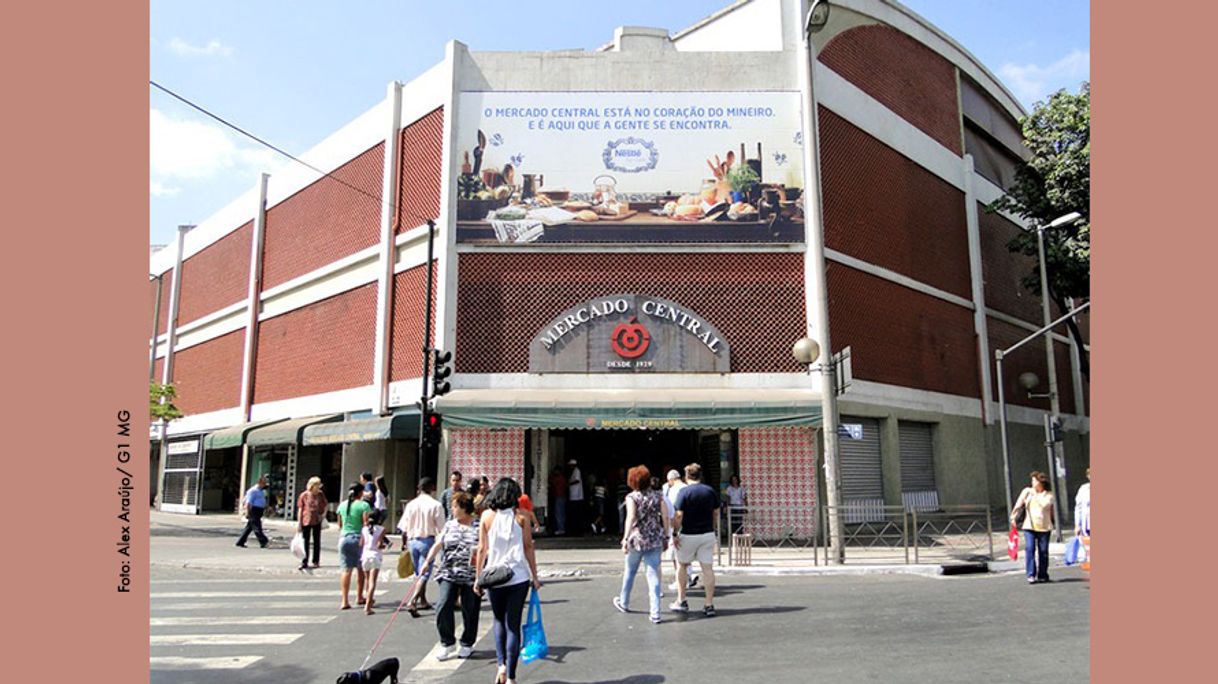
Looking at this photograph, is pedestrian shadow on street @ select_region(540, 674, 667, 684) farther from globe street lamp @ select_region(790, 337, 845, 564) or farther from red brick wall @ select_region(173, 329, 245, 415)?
red brick wall @ select_region(173, 329, 245, 415)

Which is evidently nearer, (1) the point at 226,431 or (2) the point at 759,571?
(2) the point at 759,571

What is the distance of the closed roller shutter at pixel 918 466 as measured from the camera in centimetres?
2202

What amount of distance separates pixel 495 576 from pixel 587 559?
9032 millimetres

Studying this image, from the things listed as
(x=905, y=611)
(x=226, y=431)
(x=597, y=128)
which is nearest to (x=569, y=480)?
(x=597, y=128)

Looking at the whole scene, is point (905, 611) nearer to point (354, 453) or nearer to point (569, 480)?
point (569, 480)

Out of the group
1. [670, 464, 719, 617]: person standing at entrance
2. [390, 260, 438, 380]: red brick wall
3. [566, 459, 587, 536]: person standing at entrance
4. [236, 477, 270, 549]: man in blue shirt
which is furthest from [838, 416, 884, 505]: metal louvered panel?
[236, 477, 270, 549]: man in blue shirt

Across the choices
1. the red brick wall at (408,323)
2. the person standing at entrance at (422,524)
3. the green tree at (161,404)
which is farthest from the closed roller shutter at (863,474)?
the green tree at (161,404)

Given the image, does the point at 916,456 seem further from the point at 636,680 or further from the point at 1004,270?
the point at 636,680

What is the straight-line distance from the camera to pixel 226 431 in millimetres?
26438

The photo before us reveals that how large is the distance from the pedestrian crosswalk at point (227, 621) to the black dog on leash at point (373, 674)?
5.25ft

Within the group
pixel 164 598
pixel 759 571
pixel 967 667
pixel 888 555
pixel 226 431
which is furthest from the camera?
pixel 226 431

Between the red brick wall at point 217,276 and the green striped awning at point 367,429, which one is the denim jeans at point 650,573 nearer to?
the green striped awning at point 367,429

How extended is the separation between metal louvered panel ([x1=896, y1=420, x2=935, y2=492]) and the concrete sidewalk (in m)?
4.31

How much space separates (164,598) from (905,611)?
31.9ft
